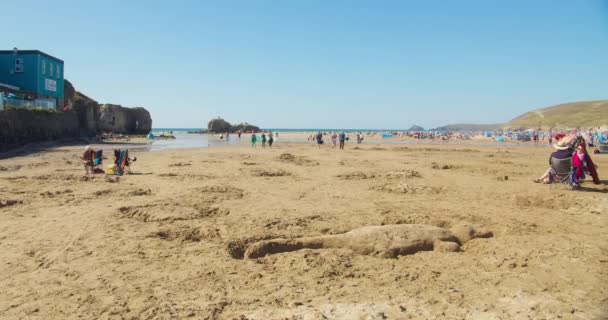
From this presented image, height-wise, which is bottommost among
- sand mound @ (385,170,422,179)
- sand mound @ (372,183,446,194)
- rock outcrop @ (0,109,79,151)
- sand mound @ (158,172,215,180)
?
sand mound @ (158,172,215,180)

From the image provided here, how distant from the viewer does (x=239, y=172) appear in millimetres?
14164

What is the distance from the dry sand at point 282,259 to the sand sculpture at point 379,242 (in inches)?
8.0

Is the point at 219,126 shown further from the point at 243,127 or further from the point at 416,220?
the point at 416,220

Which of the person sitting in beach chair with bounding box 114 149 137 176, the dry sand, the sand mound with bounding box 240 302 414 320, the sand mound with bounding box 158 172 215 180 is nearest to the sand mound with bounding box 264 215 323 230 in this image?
the dry sand

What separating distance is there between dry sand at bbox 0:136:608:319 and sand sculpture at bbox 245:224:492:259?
8.0 inches

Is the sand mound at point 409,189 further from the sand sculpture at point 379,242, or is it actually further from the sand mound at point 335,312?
the sand mound at point 335,312

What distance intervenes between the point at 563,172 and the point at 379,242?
339 inches

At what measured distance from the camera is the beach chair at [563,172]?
10.4 m

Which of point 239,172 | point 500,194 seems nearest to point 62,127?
point 239,172

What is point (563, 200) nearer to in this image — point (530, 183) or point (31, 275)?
point (530, 183)

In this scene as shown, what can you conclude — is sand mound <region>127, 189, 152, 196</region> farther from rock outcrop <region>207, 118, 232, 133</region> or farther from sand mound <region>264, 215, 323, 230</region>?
rock outcrop <region>207, 118, 232, 133</region>

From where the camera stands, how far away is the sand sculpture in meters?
5.27

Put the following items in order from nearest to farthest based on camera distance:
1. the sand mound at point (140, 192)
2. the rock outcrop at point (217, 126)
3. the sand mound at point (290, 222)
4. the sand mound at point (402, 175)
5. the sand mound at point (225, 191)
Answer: the sand mound at point (290, 222)
the sand mound at point (225, 191)
the sand mound at point (140, 192)
the sand mound at point (402, 175)
the rock outcrop at point (217, 126)

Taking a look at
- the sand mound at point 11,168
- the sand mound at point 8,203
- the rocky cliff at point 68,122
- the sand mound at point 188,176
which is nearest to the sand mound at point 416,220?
the sand mound at point 188,176
